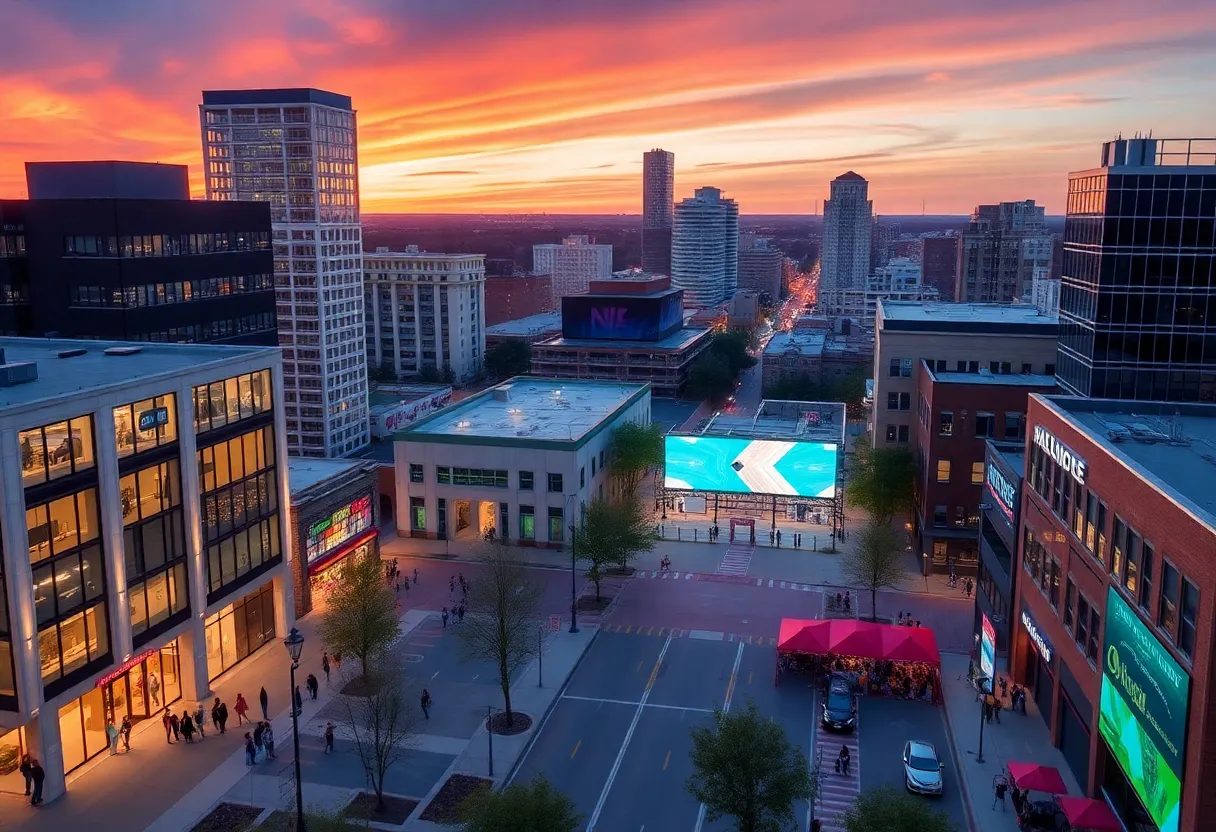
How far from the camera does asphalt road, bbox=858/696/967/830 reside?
117ft

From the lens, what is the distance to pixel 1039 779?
32.9 metres

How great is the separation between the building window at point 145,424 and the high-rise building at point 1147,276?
54.9 meters

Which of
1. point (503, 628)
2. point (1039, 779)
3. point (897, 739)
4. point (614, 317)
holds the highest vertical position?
point (614, 317)

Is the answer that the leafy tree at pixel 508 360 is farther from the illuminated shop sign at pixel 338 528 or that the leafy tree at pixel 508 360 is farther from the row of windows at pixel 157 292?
the illuminated shop sign at pixel 338 528

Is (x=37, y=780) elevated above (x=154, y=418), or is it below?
below

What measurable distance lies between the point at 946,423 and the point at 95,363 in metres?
50.2

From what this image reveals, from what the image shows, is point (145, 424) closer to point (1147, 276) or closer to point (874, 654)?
point (874, 654)

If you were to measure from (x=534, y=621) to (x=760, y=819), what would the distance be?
2428cm

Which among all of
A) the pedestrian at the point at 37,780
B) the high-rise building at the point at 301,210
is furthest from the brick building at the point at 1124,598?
the high-rise building at the point at 301,210

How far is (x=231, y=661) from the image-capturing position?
152 feet

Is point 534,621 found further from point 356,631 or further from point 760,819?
point 760,819

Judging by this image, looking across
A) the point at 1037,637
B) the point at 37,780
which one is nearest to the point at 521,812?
the point at 37,780

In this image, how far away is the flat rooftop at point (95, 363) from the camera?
3797 cm

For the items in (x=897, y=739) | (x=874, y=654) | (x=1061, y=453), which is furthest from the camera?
(x=874, y=654)
